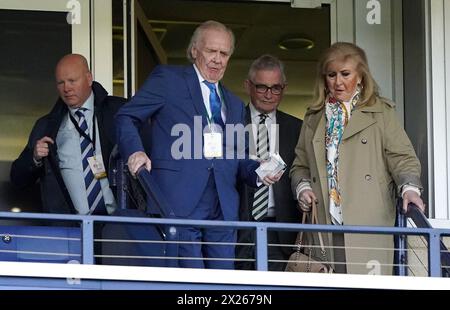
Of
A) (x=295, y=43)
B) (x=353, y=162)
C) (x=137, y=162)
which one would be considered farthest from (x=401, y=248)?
(x=295, y=43)

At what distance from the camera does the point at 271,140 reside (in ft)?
24.5

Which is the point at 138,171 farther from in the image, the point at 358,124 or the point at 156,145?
the point at 358,124

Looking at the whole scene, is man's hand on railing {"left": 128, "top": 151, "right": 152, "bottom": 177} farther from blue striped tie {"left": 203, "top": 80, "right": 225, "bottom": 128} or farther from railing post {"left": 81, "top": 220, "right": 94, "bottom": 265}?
blue striped tie {"left": 203, "top": 80, "right": 225, "bottom": 128}

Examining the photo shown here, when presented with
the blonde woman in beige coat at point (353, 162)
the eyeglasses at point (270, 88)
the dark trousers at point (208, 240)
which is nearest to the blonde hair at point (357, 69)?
the blonde woman in beige coat at point (353, 162)

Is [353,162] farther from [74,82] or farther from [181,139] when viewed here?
[74,82]

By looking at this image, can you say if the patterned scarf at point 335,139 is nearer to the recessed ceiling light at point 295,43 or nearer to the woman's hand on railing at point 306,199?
the woman's hand on railing at point 306,199

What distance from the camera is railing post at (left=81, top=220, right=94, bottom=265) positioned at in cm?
602

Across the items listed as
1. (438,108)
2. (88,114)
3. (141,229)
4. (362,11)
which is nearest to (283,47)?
(362,11)

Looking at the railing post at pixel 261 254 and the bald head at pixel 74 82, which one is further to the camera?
the bald head at pixel 74 82

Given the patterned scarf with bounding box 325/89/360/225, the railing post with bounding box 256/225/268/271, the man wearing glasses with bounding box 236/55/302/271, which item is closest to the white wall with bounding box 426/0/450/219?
the man wearing glasses with bounding box 236/55/302/271

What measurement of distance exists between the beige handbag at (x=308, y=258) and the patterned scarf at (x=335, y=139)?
12cm

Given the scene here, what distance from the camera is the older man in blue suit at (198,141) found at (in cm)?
648

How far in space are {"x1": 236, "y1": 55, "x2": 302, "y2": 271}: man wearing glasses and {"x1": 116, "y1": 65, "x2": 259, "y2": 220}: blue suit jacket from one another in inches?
20.1

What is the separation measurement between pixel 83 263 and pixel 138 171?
53 centimetres
